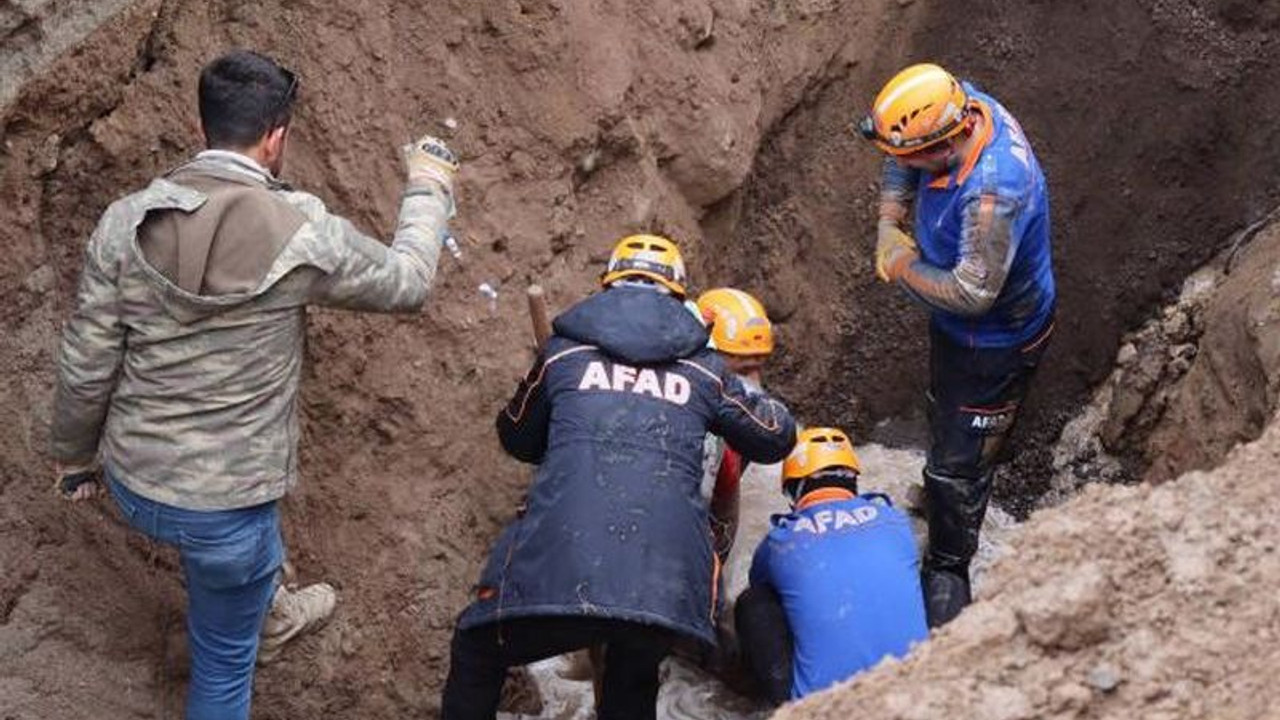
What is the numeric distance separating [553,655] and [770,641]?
837 mm

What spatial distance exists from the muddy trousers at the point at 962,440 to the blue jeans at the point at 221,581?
8.13 feet

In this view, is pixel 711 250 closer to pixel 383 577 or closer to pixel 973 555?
pixel 973 555

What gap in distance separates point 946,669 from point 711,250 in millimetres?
3991

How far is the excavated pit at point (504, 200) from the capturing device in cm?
495

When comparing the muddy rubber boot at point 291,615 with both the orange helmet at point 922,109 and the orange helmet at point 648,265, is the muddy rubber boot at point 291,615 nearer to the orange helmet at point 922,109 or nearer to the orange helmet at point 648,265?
the orange helmet at point 648,265

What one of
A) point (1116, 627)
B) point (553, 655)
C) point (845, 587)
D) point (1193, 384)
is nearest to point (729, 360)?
point (845, 587)

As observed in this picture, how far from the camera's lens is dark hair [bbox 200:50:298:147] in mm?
4004

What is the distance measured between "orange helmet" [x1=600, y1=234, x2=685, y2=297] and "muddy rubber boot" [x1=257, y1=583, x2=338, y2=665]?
1.42 meters

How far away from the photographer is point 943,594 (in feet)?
19.1

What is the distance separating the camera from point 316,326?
5.36m

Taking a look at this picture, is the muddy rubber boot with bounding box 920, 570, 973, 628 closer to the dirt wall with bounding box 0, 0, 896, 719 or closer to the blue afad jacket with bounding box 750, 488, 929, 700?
the blue afad jacket with bounding box 750, 488, 929, 700

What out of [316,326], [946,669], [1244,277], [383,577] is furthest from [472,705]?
[1244,277]

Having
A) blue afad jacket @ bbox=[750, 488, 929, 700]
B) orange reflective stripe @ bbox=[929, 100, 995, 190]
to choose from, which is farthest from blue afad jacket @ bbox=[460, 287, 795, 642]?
orange reflective stripe @ bbox=[929, 100, 995, 190]

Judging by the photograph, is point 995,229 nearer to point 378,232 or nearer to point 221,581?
point 378,232
